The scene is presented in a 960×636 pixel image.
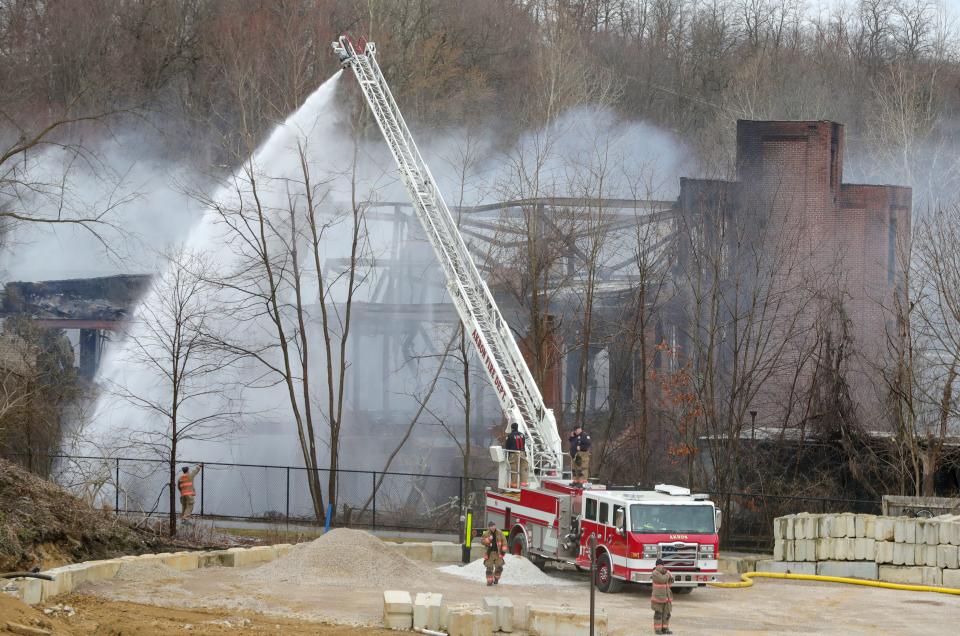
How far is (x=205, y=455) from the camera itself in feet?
136

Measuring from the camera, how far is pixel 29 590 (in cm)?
1853

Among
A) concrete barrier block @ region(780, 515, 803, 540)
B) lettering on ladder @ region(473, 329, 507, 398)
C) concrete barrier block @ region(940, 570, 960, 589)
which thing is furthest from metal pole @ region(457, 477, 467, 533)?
concrete barrier block @ region(940, 570, 960, 589)

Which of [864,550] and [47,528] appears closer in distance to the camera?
[47,528]

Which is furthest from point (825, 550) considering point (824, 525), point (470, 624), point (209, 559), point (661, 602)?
point (209, 559)

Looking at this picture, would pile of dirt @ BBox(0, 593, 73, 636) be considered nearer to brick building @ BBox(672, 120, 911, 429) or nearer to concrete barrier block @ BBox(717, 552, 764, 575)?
concrete barrier block @ BBox(717, 552, 764, 575)

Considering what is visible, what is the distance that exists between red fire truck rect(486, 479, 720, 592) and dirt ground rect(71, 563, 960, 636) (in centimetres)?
55

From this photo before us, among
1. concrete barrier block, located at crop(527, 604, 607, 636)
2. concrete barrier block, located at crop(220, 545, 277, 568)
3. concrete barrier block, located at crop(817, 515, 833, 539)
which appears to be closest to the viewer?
concrete barrier block, located at crop(527, 604, 607, 636)

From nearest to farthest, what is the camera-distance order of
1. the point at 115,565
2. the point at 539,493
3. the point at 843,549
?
the point at 115,565 → the point at 539,493 → the point at 843,549

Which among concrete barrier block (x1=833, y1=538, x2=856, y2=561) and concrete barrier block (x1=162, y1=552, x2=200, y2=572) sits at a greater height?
concrete barrier block (x1=833, y1=538, x2=856, y2=561)

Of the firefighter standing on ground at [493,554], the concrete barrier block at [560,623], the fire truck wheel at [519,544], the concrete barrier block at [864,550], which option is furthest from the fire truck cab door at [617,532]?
the concrete barrier block at [864,550]

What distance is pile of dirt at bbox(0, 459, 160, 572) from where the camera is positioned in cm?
2073

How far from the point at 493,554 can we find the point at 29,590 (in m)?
8.08

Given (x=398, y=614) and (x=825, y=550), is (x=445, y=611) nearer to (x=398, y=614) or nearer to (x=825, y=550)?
(x=398, y=614)

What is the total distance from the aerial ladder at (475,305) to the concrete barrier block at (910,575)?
6.61m
